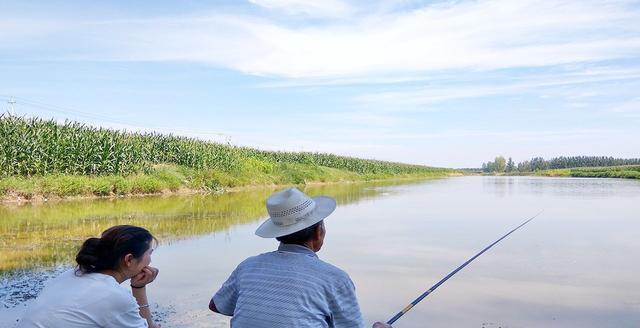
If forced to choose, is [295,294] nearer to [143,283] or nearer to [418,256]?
[143,283]

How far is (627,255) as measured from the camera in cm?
862

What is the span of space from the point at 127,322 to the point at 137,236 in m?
0.30

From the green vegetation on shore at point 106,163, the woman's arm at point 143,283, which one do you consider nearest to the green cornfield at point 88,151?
the green vegetation on shore at point 106,163

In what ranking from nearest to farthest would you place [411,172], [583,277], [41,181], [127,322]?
[127,322] → [583,277] → [41,181] → [411,172]

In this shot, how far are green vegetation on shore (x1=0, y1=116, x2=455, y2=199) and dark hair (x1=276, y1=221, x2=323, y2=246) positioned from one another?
15.5 meters

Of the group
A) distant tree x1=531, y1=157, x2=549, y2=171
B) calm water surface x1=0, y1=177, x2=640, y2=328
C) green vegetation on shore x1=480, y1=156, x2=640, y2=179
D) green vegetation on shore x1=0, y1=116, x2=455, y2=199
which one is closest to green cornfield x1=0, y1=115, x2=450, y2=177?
green vegetation on shore x1=0, y1=116, x2=455, y2=199

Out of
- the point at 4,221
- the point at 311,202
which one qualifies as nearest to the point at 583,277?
the point at 311,202

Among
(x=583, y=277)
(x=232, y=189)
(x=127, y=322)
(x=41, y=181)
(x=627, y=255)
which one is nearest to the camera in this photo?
(x=127, y=322)

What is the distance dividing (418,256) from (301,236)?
641 centimetres

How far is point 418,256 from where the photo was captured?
835 centimetres

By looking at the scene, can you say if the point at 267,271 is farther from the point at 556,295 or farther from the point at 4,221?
the point at 4,221

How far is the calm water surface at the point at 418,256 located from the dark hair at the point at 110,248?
8.99ft

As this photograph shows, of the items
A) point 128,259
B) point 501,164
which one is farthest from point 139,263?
point 501,164

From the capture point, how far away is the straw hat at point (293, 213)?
7.11 feet
